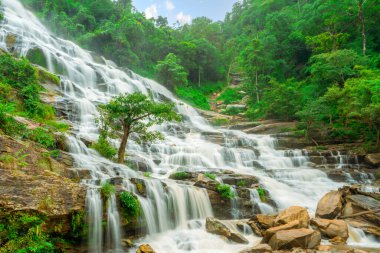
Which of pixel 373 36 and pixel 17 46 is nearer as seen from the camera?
pixel 17 46

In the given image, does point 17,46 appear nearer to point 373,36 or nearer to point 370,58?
point 370,58

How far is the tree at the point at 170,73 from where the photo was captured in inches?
1415

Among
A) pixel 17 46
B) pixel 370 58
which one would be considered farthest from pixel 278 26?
pixel 17 46

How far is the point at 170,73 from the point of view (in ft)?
119

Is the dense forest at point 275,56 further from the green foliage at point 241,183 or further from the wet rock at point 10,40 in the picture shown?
the wet rock at point 10,40

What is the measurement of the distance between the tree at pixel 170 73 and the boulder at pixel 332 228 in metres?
29.1

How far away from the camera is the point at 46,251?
5969mm

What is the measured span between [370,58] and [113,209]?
2785 cm

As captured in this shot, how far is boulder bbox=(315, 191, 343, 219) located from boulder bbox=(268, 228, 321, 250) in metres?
2.53

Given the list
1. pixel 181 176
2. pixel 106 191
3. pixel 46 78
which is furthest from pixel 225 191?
pixel 46 78

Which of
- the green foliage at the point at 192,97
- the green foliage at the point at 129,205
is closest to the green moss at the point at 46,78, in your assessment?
the green foliage at the point at 129,205

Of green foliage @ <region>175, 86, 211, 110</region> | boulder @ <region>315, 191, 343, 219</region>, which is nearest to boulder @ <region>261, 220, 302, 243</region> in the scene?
boulder @ <region>315, 191, 343, 219</region>

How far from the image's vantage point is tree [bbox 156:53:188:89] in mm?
35938

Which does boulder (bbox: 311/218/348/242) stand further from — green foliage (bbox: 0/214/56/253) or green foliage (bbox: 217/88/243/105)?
green foliage (bbox: 217/88/243/105)
